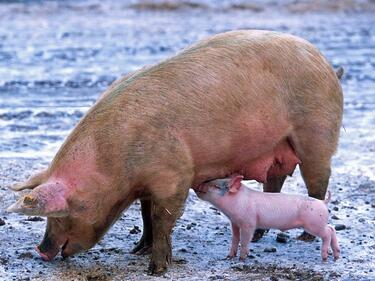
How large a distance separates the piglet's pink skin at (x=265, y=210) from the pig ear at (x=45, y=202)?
1.07m

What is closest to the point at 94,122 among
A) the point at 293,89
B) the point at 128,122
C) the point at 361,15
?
the point at 128,122

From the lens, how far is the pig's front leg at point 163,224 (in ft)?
21.4

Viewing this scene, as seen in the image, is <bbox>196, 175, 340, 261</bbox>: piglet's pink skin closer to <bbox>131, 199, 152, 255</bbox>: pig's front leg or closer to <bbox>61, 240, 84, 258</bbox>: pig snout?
<bbox>131, 199, 152, 255</bbox>: pig's front leg

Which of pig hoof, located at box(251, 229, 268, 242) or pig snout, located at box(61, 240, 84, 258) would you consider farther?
pig hoof, located at box(251, 229, 268, 242)

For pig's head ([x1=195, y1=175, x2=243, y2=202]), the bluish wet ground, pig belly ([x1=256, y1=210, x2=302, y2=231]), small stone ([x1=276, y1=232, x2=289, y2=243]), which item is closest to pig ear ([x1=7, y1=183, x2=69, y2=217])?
pig's head ([x1=195, y1=175, x2=243, y2=202])

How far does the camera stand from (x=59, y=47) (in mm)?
17156

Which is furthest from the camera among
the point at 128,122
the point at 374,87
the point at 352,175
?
the point at 374,87

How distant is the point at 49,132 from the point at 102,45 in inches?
271

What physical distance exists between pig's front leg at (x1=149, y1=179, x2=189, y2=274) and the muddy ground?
92 mm

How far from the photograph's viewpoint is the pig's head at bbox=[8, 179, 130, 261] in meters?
6.09

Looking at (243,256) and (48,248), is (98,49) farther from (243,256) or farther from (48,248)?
(48,248)

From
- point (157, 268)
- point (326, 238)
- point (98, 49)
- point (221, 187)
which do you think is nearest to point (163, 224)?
point (157, 268)

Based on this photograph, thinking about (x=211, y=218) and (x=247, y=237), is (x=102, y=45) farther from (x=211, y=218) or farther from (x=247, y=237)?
(x=247, y=237)

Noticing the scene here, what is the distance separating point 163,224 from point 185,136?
0.57 m
